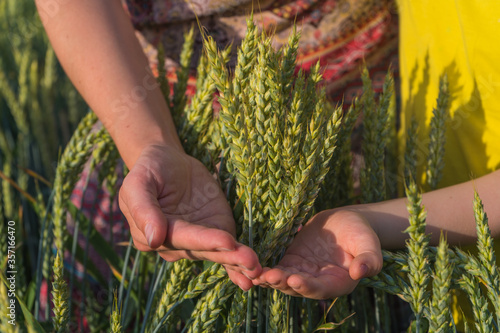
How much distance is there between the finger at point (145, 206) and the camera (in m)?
0.58

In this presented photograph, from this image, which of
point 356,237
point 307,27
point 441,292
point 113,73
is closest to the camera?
point 441,292

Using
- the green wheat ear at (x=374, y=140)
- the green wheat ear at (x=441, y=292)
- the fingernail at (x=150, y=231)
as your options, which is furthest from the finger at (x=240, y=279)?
the green wheat ear at (x=374, y=140)

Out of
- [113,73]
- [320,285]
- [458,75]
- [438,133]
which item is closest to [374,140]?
[438,133]

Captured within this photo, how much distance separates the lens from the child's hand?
56cm

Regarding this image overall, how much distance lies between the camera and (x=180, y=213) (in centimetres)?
72

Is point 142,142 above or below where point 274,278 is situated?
above

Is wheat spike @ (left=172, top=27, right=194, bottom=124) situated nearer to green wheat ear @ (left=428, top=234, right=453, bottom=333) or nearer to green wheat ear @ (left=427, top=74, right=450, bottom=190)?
green wheat ear @ (left=427, top=74, right=450, bottom=190)

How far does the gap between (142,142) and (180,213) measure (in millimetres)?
170

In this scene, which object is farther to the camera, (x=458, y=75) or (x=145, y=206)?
(x=458, y=75)

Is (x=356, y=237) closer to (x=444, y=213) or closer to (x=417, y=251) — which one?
(x=417, y=251)

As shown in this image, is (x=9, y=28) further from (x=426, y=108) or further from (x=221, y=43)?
(x=426, y=108)

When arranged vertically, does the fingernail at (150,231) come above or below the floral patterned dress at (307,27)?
below

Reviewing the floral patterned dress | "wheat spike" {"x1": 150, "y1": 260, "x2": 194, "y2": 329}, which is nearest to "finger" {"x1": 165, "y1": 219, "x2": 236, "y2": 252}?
"wheat spike" {"x1": 150, "y1": 260, "x2": 194, "y2": 329}

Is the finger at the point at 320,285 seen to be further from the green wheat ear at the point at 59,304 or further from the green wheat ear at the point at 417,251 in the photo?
the green wheat ear at the point at 59,304
